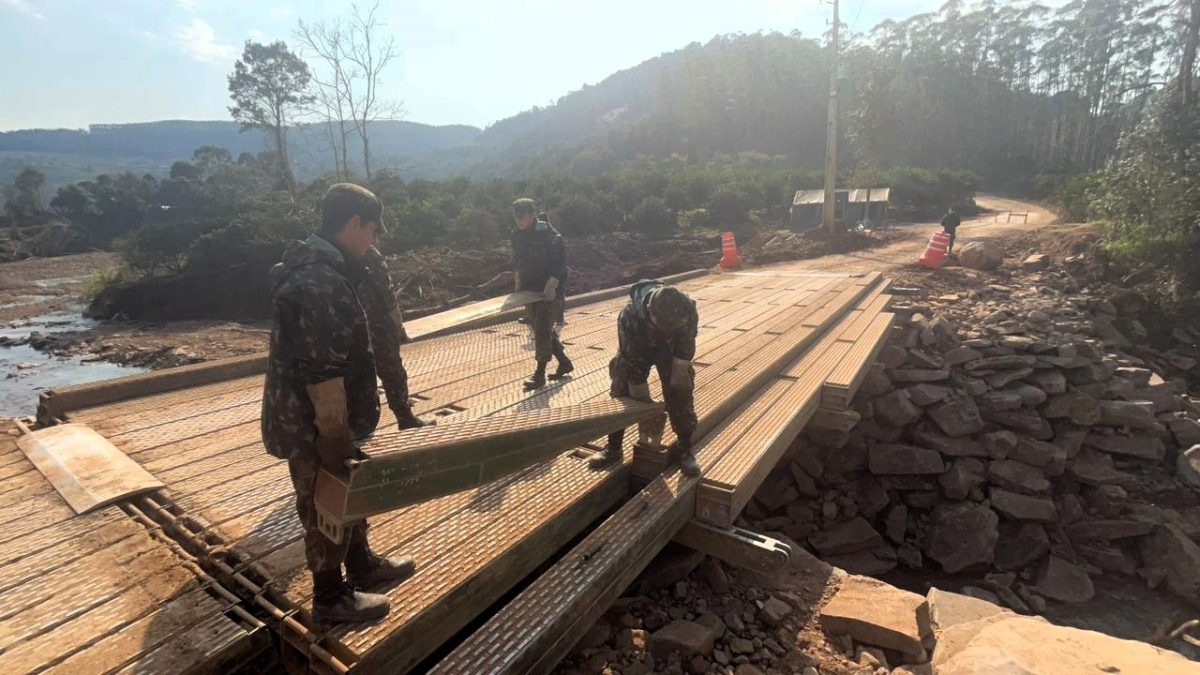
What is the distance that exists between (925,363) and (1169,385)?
4221 millimetres

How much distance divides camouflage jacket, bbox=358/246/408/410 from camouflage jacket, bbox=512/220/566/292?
1.61 m

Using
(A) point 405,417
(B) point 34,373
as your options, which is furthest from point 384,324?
(B) point 34,373

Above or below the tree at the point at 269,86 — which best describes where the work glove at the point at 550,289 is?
below

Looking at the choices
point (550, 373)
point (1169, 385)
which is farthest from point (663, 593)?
point (1169, 385)

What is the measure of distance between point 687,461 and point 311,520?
228 cm

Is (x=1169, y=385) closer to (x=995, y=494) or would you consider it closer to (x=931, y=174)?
(x=995, y=494)

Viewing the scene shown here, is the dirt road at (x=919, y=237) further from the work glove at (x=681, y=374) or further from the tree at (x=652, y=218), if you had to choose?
the work glove at (x=681, y=374)

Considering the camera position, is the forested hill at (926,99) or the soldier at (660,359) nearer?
the soldier at (660,359)

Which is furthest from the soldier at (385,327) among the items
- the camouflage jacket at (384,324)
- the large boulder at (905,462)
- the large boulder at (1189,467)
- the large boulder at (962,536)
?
the large boulder at (1189,467)

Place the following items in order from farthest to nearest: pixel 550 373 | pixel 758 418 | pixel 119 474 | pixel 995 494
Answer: pixel 995 494
pixel 550 373
pixel 758 418
pixel 119 474

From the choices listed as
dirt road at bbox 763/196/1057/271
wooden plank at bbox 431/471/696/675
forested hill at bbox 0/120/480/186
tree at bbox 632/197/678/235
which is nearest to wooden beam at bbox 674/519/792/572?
wooden plank at bbox 431/471/696/675

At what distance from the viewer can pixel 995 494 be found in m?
7.19

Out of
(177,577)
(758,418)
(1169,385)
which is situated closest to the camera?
(177,577)

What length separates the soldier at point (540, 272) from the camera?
17.1 ft
